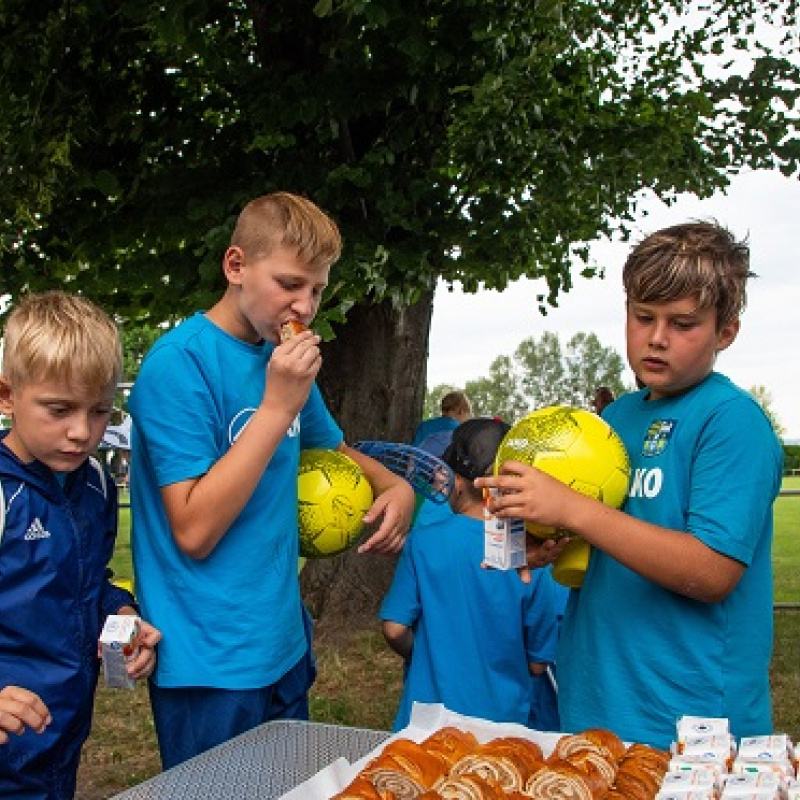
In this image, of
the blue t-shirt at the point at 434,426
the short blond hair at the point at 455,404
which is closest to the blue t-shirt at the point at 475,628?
the blue t-shirt at the point at 434,426

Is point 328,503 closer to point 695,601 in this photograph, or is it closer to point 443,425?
point 695,601

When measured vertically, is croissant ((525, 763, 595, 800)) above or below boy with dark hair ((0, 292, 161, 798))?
below

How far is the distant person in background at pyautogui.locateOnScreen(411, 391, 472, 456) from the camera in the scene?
5914 millimetres

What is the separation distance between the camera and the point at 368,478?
3.02 m

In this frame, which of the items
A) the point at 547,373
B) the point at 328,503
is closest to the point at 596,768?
the point at 328,503

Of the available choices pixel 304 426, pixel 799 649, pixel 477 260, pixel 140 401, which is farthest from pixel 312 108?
pixel 799 649

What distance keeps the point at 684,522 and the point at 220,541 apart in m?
1.01

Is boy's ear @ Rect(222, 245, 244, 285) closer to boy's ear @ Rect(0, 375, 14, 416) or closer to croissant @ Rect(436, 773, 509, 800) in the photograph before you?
boy's ear @ Rect(0, 375, 14, 416)

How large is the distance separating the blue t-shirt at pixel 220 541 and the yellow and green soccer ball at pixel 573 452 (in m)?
0.60

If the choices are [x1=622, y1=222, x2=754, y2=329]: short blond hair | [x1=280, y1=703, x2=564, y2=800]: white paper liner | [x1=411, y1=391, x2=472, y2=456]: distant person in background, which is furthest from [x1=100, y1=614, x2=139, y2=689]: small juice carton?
[x1=411, y1=391, x2=472, y2=456]: distant person in background

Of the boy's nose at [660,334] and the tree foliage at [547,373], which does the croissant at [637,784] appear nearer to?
the boy's nose at [660,334]

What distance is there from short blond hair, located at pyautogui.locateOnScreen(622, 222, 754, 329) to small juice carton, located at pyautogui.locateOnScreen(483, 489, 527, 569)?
0.57m

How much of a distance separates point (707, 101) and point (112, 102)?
4.11 meters

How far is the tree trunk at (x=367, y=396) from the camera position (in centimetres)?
802
